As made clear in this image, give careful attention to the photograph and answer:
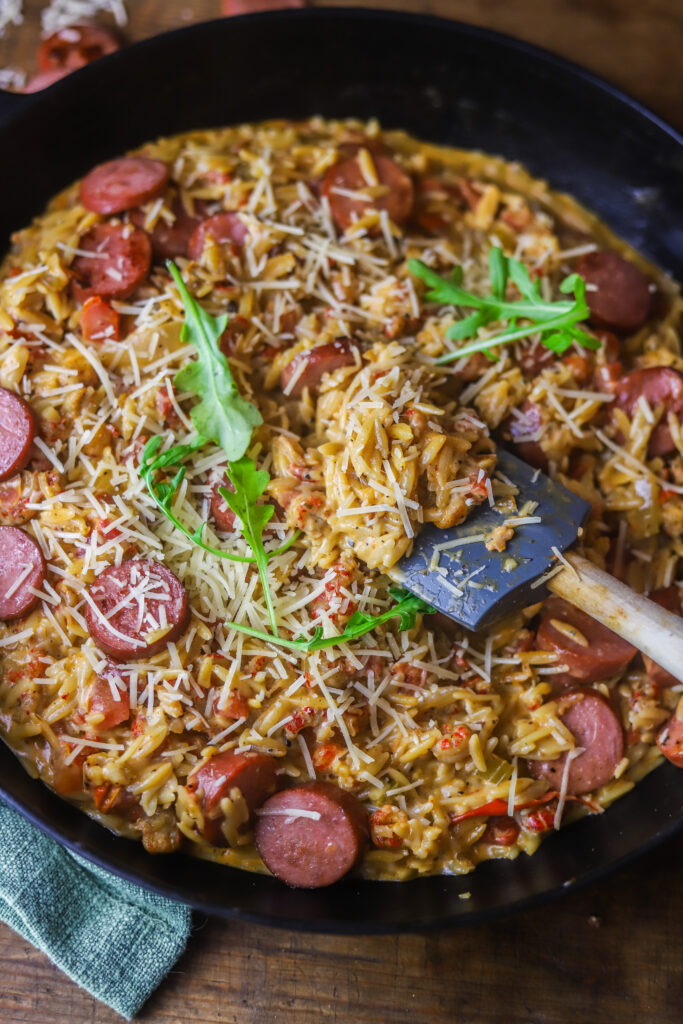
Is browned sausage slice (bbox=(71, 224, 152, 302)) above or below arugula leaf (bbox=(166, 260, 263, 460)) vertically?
above

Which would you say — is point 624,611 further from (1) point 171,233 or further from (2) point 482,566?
(1) point 171,233

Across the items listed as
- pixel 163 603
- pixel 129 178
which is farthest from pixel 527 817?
pixel 129 178

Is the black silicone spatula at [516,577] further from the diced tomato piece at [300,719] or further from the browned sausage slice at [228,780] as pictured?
the browned sausage slice at [228,780]

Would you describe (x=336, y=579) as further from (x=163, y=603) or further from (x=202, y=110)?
(x=202, y=110)

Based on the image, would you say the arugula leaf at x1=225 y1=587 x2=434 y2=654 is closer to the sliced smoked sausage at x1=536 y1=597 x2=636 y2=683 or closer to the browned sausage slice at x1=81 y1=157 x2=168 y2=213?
the sliced smoked sausage at x1=536 y1=597 x2=636 y2=683

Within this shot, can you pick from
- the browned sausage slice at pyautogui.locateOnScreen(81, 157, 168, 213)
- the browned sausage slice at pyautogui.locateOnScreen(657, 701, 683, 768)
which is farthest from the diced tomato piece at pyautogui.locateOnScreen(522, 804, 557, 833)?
the browned sausage slice at pyautogui.locateOnScreen(81, 157, 168, 213)

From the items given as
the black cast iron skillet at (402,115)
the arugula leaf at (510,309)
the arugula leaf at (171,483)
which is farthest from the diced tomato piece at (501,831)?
the arugula leaf at (510,309)
